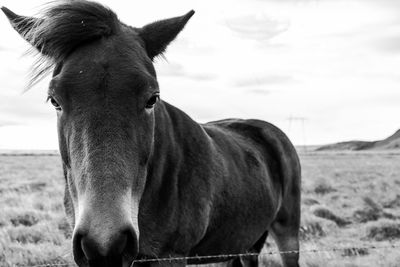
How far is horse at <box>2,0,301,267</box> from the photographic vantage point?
2545 mm

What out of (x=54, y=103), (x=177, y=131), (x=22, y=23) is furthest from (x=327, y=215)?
(x=54, y=103)

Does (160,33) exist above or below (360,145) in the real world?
above

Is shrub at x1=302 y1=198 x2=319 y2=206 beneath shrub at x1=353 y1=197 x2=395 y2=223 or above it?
beneath

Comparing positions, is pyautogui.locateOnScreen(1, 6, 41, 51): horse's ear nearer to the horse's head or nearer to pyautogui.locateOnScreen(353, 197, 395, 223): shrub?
the horse's head

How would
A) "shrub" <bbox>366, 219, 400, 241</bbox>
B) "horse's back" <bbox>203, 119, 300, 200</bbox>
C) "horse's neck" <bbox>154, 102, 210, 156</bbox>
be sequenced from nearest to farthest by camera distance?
"horse's neck" <bbox>154, 102, 210, 156</bbox> < "horse's back" <bbox>203, 119, 300, 200</bbox> < "shrub" <bbox>366, 219, 400, 241</bbox>

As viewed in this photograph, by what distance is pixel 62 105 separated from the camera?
114 inches

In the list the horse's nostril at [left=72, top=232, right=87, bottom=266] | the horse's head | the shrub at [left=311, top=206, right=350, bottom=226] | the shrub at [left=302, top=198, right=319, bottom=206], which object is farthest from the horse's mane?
the shrub at [left=302, top=198, right=319, bottom=206]

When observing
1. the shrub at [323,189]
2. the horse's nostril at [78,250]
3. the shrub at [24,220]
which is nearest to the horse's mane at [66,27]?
the horse's nostril at [78,250]

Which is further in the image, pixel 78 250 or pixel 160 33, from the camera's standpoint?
pixel 160 33

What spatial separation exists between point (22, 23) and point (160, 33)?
98cm

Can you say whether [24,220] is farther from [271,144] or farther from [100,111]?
[100,111]

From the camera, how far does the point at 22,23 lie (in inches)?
137

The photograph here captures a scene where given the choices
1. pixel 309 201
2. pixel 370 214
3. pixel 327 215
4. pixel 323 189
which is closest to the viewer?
pixel 327 215

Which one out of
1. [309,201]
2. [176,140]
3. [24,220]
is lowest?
[309,201]
